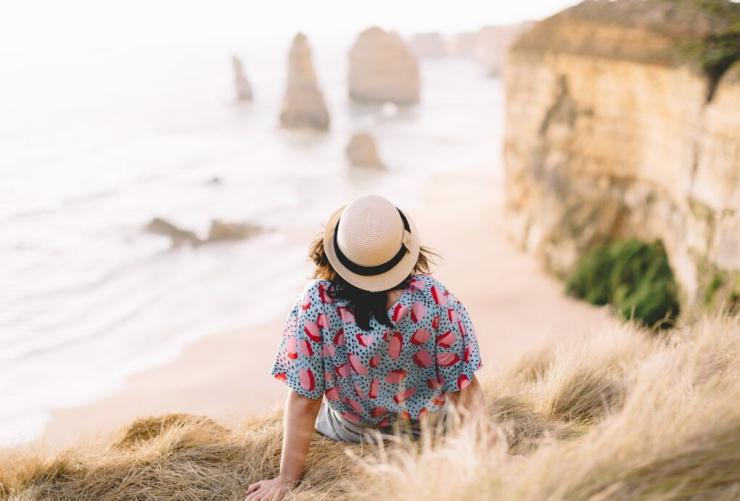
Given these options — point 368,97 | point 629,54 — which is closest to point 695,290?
point 629,54

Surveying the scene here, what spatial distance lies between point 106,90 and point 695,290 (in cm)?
5462

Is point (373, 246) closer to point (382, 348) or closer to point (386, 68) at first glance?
point (382, 348)

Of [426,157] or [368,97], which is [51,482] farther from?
[368,97]

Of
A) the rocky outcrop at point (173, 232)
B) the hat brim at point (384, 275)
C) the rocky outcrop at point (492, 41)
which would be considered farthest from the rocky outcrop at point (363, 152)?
the rocky outcrop at point (492, 41)

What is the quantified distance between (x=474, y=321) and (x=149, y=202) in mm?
15124

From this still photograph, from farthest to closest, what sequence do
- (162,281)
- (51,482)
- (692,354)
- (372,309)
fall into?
(162,281), (692,354), (51,482), (372,309)

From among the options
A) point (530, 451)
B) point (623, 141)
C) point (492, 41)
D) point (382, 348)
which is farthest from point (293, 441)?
point (492, 41)

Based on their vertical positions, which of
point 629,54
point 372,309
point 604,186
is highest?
point 629,54

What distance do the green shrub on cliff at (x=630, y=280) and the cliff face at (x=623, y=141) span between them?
0.83 ft

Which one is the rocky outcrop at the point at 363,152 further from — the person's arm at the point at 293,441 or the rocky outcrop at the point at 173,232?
the person's arm at the point at 293,441

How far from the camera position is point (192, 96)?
178 feet

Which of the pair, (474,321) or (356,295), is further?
(474,321)

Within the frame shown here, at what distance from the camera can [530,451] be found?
2.22 meters

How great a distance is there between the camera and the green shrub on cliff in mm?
8570
